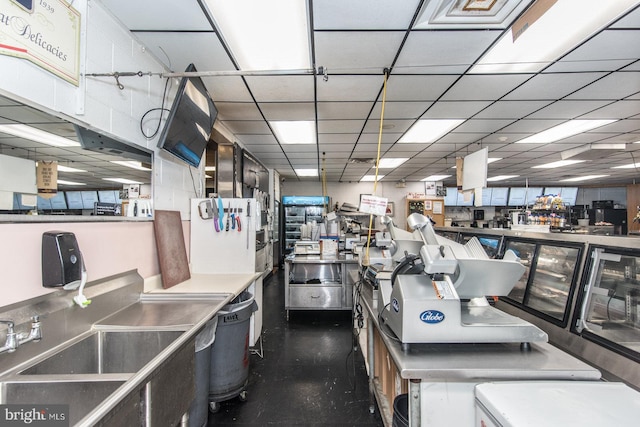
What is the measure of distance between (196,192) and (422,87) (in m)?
2.59

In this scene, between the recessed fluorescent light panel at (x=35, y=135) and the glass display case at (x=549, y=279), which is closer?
the recessed fluorescent light panel at (x=35, y=135)

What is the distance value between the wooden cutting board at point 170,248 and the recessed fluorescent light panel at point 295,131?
215 centimetres

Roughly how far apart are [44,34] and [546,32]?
10.2 ft

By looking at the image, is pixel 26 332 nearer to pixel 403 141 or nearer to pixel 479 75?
pixel 479 75

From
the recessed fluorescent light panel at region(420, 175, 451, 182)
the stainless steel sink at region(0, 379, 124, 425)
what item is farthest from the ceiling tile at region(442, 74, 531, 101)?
the recessed fluorescent light panel at region(420, 175, 451, 182)

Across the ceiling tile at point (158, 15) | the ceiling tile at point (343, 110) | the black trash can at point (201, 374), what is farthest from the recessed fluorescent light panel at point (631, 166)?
the black trash can at point (201, 374)

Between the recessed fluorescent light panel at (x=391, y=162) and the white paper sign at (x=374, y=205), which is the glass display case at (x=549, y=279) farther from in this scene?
the recessed fluorescent light panel at (x=391, y=162)

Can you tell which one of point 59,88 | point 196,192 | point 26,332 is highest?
point 59,88

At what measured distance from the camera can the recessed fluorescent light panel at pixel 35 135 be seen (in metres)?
1.20

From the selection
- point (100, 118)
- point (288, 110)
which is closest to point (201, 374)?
point (100, 118)

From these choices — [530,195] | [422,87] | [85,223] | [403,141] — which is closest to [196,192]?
[85,223]

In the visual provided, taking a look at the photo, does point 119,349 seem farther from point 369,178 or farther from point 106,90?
point 369,178

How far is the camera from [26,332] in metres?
1.19

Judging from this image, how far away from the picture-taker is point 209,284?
2.38m
